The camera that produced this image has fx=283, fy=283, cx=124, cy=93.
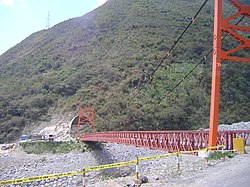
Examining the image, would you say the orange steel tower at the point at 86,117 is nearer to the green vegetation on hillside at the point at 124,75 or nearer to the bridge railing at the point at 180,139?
the green vegetation on hillside at the point at 124,75

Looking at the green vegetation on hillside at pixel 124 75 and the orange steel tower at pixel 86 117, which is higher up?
the green vegetation on hillside at pixel 124 75

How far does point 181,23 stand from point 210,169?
228 feet

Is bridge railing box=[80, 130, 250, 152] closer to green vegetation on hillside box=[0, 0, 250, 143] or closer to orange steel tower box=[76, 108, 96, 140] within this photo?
green vegetation on hillside box=[0, 0, 250, 143]

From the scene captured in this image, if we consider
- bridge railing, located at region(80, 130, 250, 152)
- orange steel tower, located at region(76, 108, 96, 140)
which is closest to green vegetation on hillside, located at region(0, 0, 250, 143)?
orange steel tower, located at region(76, 108, 96, 140)

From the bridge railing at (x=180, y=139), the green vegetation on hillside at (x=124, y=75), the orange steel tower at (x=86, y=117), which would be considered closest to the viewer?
the bridge railing at (x=180, y=139)

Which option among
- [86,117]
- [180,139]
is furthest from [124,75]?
[180,139]

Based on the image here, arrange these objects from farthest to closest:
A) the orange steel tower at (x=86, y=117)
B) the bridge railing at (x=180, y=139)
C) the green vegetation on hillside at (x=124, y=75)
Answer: the orange steel tower at (x=86, y=117) < the green vegetation on hillside at (x=124, y=75) < the bridge railing at (x=180, y=139)

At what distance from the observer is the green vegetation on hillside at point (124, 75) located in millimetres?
41312

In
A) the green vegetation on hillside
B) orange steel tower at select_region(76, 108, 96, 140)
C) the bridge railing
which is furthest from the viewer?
orange steel tower at select_region(76, 108, 96, 140)

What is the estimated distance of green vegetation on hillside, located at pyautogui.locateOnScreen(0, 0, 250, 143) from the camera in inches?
1626

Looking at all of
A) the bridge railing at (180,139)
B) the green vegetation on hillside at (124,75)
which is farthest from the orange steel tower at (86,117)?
the bridge railing at (180,139)

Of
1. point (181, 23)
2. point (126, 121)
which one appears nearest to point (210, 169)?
point (126, 121)

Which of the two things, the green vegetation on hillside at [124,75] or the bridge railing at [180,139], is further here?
the green vegetation on hillside at [124,75]

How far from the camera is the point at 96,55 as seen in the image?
6844 cm
